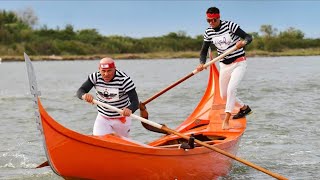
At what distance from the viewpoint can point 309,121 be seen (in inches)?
596

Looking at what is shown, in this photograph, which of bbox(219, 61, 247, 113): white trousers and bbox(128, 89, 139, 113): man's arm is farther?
bbox(219, 61, 247, 113): white trousers

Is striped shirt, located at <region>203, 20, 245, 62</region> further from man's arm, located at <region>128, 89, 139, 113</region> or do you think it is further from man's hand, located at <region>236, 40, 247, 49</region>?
man's arm, located at <region>128, 89, 139, 113</region>

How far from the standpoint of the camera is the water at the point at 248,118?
10167mm

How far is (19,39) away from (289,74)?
1441 inches

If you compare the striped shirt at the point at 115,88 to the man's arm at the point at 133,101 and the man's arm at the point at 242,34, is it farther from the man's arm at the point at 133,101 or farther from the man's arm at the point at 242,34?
the man's arm at the point at 242,34

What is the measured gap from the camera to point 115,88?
24.6 ft

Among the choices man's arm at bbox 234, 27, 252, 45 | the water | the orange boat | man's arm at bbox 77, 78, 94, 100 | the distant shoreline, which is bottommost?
the distant shoreline

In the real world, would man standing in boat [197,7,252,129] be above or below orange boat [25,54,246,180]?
above

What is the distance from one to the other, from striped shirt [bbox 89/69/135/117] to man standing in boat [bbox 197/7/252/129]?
5.91 ft

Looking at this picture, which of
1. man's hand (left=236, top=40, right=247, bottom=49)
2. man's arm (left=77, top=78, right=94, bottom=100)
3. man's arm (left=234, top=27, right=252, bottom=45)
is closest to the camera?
man's arm (left=77, top=78, right=94, bottom=100)

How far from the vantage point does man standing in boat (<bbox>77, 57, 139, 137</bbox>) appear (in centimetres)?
733

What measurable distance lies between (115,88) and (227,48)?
7.28 feet

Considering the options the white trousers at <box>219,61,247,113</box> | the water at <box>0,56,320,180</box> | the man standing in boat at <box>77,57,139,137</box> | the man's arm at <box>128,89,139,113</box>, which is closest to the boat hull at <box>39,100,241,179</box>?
the man's arm at <box>128,89,139,113</box>

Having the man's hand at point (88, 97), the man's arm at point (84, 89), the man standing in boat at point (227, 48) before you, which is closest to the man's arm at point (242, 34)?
the man standing in boat at point (227, 48)
